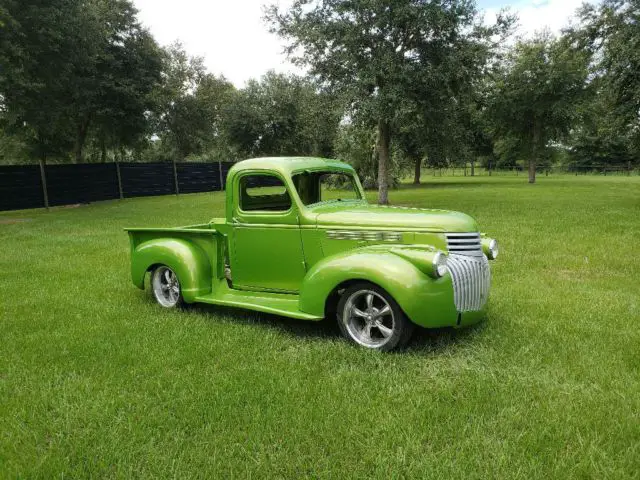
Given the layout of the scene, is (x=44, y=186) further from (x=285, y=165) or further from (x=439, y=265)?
(x=439, y=265)

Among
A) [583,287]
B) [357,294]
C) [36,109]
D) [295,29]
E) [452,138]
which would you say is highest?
[295,29]

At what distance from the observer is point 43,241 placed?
36.6 feet

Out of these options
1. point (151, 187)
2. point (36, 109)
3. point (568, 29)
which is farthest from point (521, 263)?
point (151, 187)

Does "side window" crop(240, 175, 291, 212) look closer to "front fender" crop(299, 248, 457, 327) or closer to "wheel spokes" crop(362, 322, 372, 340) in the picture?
"front fender" crop(299, 248, 457, 327)

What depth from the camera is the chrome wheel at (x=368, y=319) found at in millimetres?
4344

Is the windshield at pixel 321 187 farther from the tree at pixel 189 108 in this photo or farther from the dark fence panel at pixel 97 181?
the tree at pixel 189 108

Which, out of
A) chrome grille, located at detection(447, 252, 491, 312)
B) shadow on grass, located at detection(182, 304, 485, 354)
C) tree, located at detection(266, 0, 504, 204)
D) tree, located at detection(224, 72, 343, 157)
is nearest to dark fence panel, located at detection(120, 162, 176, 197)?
tree, located at detection(224, 72, 343, 157)

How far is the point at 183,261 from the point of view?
553 centimetres

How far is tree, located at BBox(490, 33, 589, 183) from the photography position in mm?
31328

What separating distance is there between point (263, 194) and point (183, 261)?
47.2 inches

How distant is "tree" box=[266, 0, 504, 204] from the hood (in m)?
10.5

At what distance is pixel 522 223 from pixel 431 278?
376 inches

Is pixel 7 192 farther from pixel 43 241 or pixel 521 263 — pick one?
pixel 521 263

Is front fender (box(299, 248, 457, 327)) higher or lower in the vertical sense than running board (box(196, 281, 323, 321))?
higher
